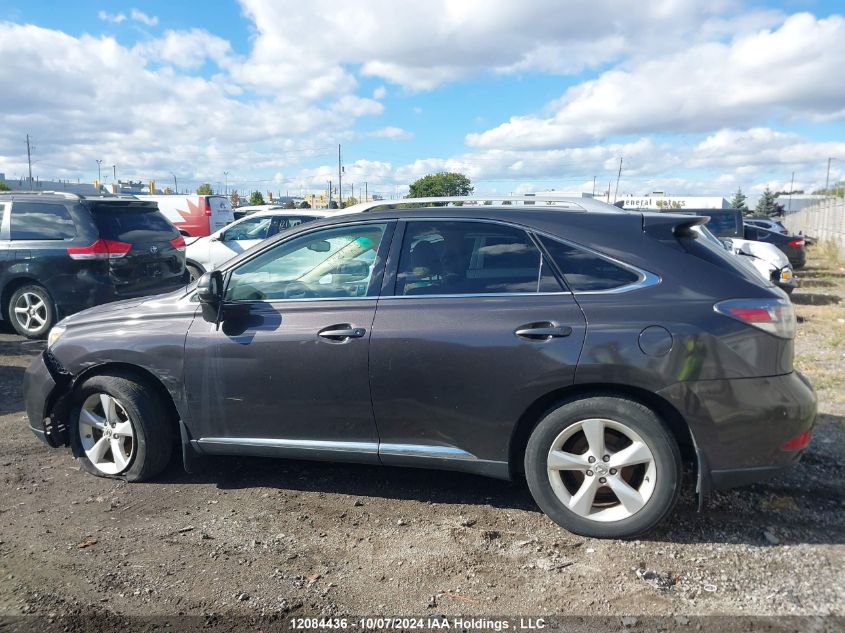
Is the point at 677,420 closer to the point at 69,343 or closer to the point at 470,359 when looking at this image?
the point at 470,359

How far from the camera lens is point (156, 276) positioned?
894 cm

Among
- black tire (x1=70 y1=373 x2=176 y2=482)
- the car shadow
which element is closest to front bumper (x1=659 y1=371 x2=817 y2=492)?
the car shadow

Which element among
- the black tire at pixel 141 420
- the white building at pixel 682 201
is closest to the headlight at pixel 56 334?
the black tire at pixel 141 420

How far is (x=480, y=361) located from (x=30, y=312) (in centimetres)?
723

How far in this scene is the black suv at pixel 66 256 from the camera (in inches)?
327

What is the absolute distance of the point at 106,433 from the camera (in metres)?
4.38

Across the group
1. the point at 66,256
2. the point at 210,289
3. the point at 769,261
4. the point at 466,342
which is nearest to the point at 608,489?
the point at 466,342

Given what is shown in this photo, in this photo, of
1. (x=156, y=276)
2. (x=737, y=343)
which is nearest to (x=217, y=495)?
(x=737, y=343)

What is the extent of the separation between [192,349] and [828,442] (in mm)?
4499

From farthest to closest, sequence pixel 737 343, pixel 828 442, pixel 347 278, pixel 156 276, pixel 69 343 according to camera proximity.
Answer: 1. pixel 156 276
2. pixel 828 442
3. pixel 69 343
4. pixel 347 278
5. pixel 737 343

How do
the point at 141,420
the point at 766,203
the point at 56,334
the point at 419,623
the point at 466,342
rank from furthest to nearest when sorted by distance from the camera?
the point at 766,203 → the point at 56,334 → the point at 141,420 → the point at 466,342 → the point at 419,623

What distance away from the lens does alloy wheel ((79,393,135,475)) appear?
433 centimetres

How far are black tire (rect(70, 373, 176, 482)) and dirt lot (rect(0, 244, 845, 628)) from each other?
13cm

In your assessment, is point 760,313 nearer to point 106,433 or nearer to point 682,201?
point 106,433
